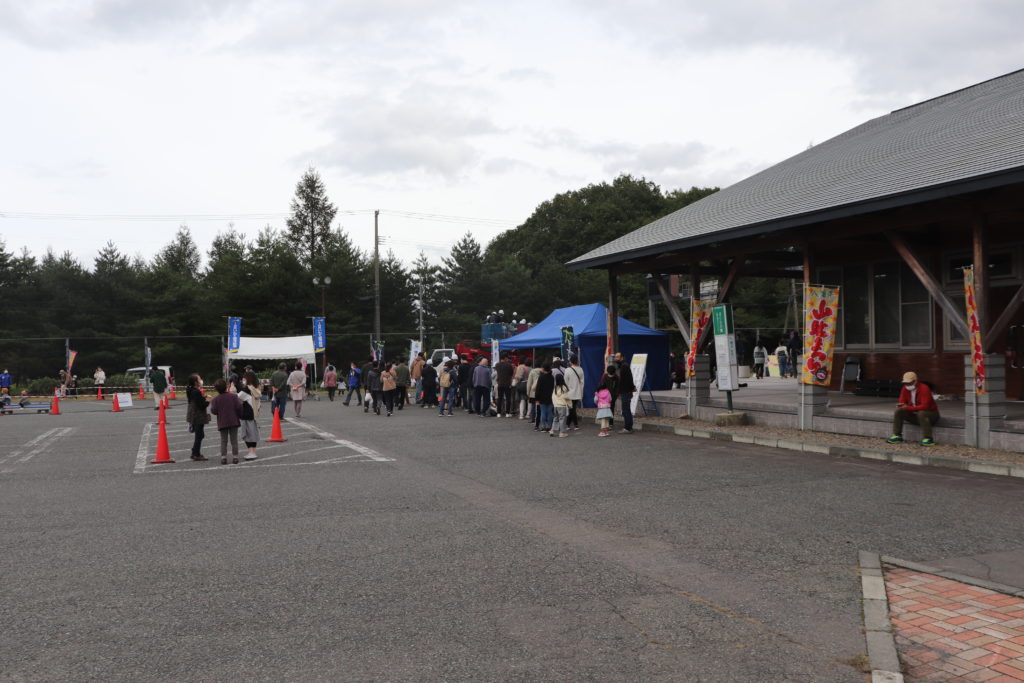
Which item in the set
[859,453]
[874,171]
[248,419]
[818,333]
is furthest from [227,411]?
[874,171]

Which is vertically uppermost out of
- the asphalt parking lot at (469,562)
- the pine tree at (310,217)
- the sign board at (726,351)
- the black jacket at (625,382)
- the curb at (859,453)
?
the pine tree at (310,217)

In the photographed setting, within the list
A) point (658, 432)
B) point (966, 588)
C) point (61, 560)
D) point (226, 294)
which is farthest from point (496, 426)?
point (226, 294)

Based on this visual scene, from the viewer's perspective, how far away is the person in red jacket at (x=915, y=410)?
12.3m

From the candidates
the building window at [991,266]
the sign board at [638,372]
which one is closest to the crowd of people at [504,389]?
the sign board at [638,372]

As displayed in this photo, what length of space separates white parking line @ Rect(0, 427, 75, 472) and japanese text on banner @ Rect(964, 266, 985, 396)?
14.5m

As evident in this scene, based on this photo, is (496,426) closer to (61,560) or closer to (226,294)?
(61,560)

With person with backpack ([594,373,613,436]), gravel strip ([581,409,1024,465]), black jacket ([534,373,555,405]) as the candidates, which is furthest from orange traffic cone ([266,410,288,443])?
gravel strip ([581,409,1024,465])

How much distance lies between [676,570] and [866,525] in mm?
2496

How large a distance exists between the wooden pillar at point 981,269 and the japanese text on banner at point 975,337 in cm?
6

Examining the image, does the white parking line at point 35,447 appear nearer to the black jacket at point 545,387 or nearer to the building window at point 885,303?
the black jacket at point 545,387

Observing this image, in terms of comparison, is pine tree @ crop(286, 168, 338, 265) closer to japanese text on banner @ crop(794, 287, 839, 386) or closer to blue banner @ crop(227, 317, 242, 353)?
blue banner @ crop(227, 317, 242, 353)

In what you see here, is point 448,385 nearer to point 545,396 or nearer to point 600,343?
point 600,343

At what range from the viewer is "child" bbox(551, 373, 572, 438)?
51.8 feet

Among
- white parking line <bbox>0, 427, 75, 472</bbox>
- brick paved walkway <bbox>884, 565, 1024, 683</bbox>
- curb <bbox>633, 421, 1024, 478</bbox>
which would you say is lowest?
white parking line <bbox>0, 427, 75, 472</bbox>
